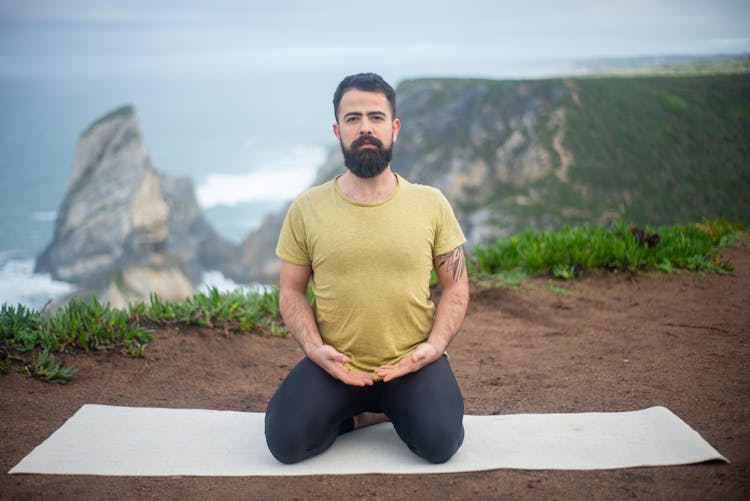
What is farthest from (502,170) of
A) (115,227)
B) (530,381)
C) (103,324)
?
(103,324)

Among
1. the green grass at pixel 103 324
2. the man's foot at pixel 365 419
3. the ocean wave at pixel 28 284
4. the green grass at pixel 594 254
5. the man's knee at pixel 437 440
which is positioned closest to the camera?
the man's knee at pixel 437 440

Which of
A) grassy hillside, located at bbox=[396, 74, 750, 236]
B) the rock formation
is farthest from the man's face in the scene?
the rock formation

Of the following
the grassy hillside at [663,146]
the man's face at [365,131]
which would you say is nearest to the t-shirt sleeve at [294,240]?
the man's face at [365,131]

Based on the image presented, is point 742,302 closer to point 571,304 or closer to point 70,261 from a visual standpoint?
point 571,304

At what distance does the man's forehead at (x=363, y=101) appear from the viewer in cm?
349

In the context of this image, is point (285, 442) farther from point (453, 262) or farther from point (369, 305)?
point (453, 262)

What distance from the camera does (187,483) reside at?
3336 mm

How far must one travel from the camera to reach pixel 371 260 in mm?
3498

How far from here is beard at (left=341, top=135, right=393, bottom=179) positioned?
11.4 ft

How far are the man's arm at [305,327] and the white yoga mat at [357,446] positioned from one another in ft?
1.67

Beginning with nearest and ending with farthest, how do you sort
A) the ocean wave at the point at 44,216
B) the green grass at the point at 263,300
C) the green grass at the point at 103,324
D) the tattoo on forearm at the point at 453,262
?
the tattoo on forearm at the point at 453,262, the green grass at the point at 103,324, the green grass at the point at 263,300, the ocean wave at the point at 44,216

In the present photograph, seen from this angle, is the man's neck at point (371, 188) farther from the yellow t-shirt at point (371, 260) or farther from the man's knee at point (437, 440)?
the man's knee at point (437, 440)

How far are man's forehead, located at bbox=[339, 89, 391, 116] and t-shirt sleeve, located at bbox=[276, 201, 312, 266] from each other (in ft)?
2.09

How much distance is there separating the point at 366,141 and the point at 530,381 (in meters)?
2.37
